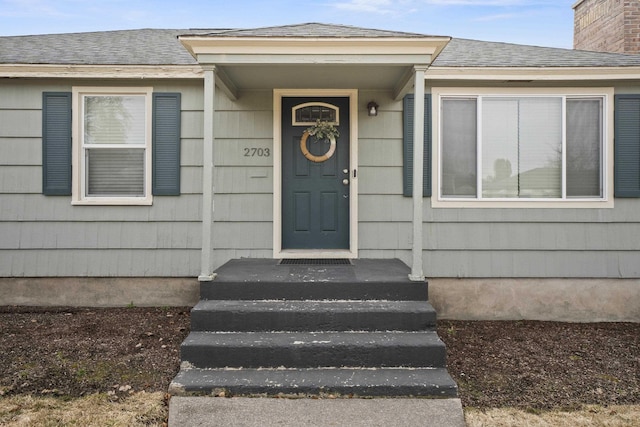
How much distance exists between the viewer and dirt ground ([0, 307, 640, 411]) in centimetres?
313

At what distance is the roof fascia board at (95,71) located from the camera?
464 centimetres

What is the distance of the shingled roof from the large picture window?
15.9 inches

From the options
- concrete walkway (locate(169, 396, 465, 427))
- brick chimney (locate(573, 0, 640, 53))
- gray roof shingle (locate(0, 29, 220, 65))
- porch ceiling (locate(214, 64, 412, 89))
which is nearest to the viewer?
concrete walkway (locate(169, 396, 465, 427))

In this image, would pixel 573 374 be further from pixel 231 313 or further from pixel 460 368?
pixel 231 313

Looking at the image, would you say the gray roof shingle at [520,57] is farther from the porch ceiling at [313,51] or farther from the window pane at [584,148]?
the porch ceiling at [313,51]

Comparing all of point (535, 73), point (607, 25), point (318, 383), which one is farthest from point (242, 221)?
point (607, 25)

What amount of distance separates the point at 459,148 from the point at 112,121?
393cm

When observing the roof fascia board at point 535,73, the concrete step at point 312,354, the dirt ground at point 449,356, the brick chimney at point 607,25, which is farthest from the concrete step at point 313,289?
the brick chimney at point 607,25

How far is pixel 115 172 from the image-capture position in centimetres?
488

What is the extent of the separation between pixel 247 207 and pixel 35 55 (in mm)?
2976

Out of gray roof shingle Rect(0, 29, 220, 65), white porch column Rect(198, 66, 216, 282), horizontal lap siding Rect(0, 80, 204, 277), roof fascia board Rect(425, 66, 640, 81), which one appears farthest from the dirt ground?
gray roof shingle Rect(0, 29, 220, 65)

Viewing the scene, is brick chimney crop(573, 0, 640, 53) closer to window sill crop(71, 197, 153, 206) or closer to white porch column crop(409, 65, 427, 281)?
white porch column crop(409, 65, 427, 281)

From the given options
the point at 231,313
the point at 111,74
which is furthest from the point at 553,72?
the point at 111,74

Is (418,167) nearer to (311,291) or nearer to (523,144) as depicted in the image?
(311,291)
